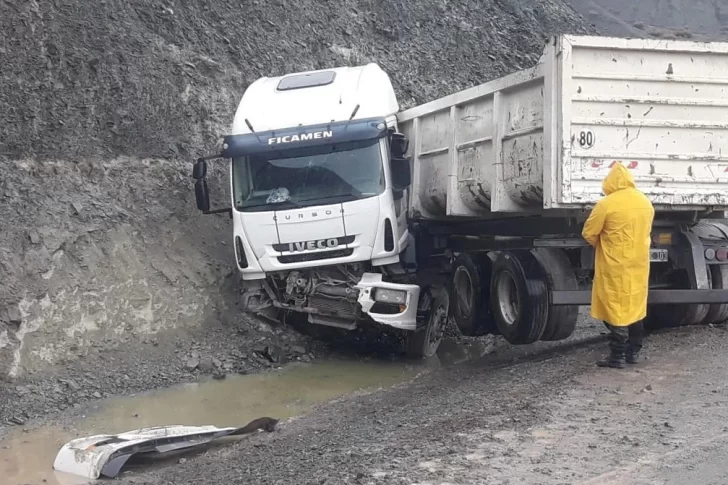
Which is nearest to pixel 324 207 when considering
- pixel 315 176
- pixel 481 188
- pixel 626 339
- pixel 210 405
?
pixel 315 176

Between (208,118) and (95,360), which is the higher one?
(208,118)

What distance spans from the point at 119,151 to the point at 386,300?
543 cm

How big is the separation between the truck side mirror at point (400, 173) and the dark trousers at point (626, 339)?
9.70 feet

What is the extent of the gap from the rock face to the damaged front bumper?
2779 millimetres

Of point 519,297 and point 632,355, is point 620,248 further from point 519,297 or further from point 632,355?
point 519,297

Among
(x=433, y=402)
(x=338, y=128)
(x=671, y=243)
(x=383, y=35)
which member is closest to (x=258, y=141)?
(x=338, y=128)

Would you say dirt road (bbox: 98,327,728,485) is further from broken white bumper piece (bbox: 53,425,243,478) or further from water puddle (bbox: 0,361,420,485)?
water puddle (bbox: 0,361,420,485)

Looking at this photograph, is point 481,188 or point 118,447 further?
point 481,188

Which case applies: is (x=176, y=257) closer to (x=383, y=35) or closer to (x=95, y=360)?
(x=95, y=360)

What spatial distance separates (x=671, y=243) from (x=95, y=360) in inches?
243

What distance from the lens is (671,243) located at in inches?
355

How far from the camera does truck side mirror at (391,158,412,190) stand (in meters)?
9.98

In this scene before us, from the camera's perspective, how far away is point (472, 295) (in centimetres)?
1021

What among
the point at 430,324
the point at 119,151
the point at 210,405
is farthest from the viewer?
the point at 119,151
